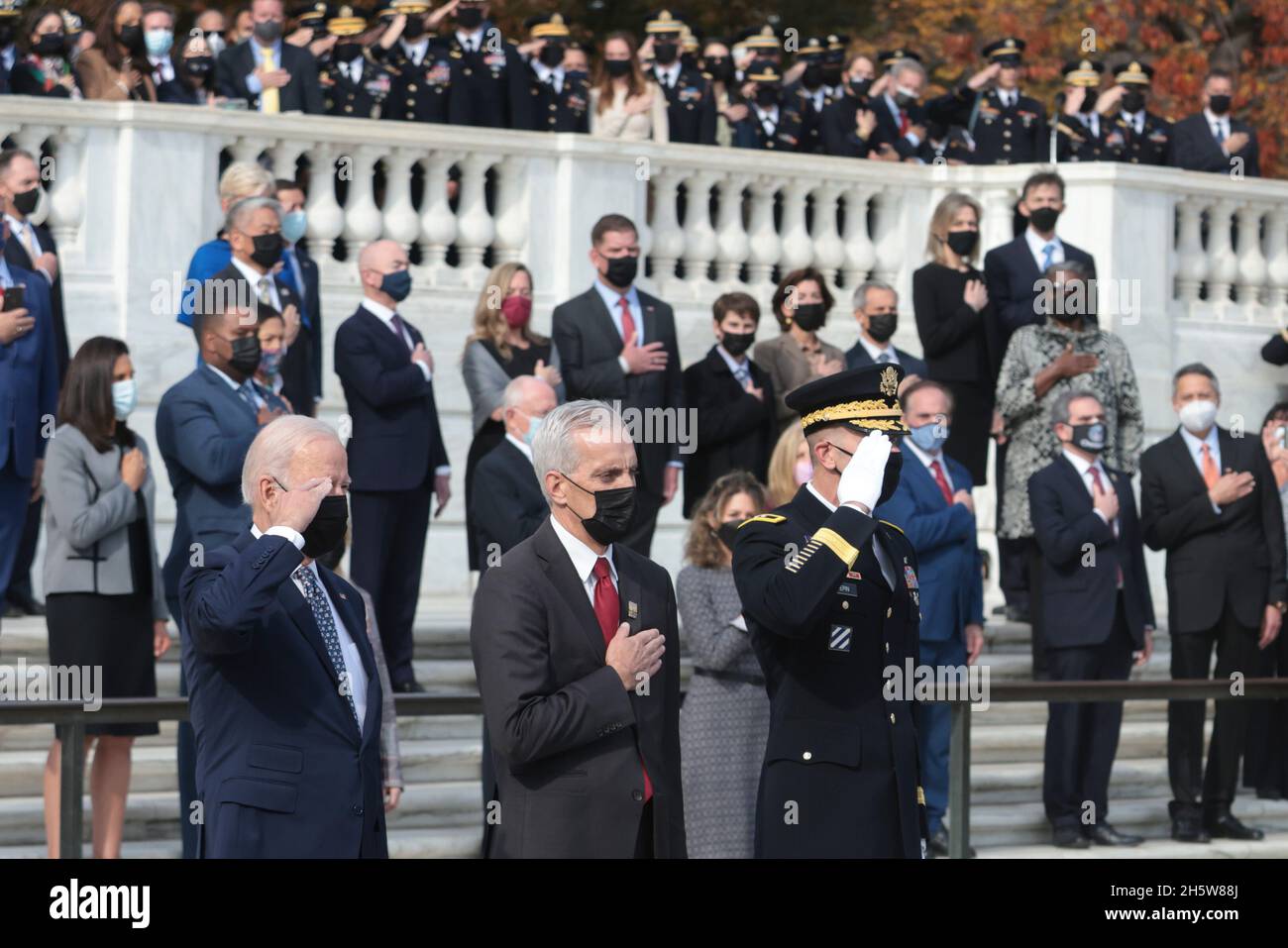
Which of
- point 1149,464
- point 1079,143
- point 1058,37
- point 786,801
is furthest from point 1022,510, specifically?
point 1058,37

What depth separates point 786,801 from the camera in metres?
6.99

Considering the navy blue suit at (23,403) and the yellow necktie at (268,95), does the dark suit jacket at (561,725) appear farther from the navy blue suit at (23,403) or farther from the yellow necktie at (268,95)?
the yellow necktie at (268,95)

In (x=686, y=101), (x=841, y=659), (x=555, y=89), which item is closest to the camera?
(x=841, y=659)

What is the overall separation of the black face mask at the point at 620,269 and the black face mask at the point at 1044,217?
3.06m

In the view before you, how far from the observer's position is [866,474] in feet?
22.5

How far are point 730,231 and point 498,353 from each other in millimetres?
4500

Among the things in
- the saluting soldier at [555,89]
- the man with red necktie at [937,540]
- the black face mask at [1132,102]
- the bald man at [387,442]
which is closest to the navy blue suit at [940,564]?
the man with red necktie at [937,540]

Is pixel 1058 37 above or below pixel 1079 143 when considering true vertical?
above

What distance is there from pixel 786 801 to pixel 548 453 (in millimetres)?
1213

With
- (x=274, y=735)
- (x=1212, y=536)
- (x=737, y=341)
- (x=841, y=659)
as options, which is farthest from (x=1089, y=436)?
(x=274, y=735)

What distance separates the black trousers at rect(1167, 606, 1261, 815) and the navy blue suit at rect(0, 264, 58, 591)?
5.30m

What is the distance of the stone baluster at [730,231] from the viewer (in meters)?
16.1

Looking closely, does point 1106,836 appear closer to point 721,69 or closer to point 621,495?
point 621,495
